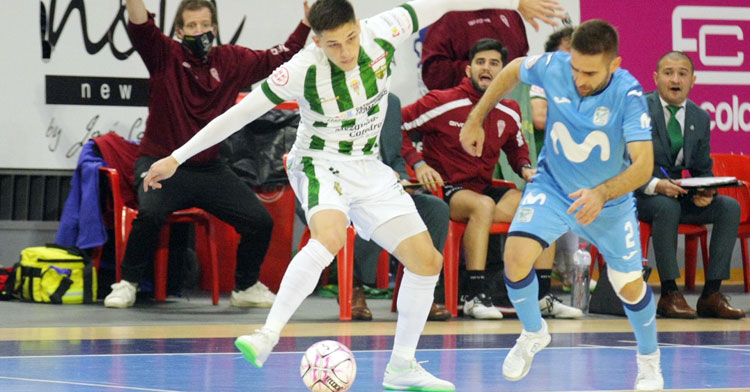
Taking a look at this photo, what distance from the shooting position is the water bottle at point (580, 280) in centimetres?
727

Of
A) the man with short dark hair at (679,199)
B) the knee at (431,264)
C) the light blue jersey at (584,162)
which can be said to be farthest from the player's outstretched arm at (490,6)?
the man with short dark hair at (679,199)

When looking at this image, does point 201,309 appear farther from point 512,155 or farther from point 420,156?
point 512,155

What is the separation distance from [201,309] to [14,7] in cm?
308

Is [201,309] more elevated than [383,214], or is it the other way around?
[383,214]

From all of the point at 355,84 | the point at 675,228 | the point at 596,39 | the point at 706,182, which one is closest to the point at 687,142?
the point at 706,182

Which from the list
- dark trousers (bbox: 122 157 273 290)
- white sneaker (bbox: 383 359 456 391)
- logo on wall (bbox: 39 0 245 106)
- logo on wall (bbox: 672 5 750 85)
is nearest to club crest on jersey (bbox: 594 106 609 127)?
white sneaker (bbox: 383 359 456 391)

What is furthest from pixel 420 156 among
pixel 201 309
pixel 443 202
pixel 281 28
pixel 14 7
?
pixel 14 7

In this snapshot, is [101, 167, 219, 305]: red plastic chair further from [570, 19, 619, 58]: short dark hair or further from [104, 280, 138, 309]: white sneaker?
[570, 19, 619, 58]: short dark hair

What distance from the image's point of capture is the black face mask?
7312mm

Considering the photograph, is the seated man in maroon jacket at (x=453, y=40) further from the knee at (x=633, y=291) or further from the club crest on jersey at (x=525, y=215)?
the knee at (x=633, y=291)

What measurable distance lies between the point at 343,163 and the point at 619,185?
114 centimetres

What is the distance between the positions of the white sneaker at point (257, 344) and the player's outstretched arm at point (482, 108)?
1.24m

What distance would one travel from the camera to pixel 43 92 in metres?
8.57

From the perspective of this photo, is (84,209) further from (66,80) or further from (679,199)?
(679,199)
